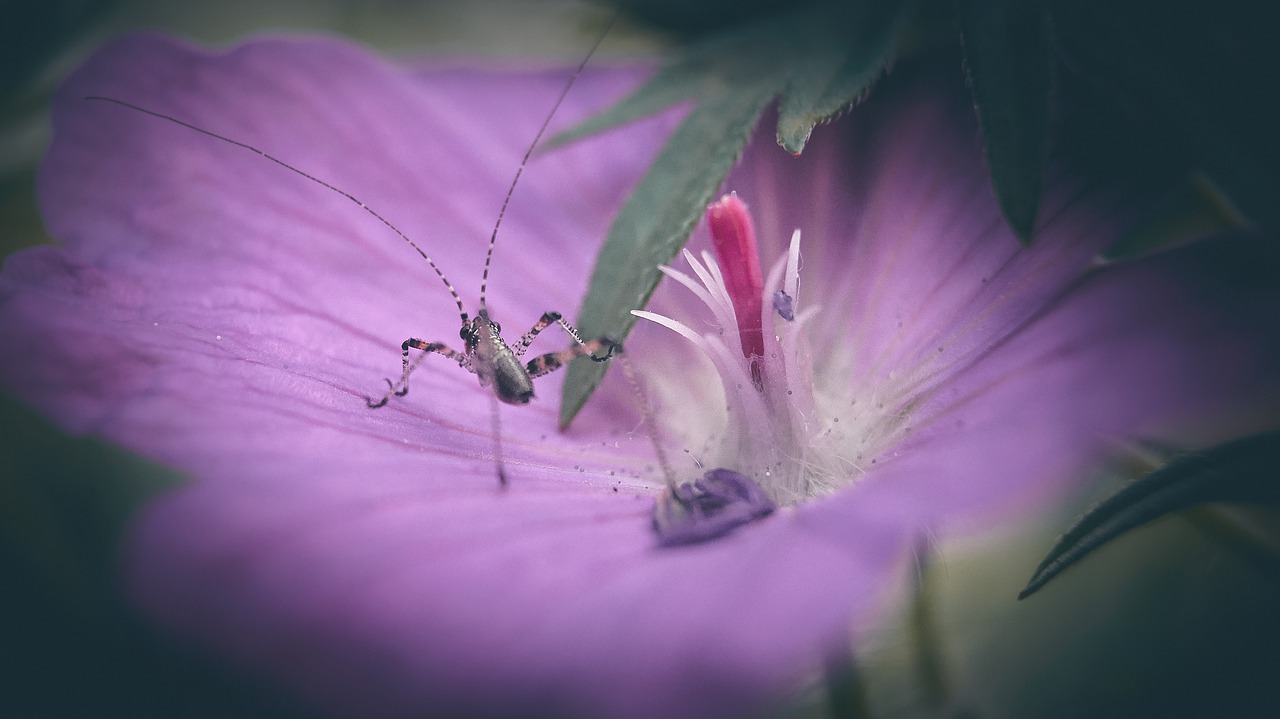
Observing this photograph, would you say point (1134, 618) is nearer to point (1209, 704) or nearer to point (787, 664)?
point (1209, 704)

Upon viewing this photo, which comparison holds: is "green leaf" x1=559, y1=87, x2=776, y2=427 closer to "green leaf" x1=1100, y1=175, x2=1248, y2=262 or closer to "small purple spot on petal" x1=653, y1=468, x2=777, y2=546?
"small purple spot on petal" x1=653, y1=468, x2=777, y2=546

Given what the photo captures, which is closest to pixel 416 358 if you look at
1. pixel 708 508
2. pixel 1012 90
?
pixel 708 508

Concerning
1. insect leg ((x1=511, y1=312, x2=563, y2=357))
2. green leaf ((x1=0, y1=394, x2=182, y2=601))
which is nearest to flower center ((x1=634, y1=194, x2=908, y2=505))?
insect leg ((x1=511, y1=312, x2=563, y2=357))

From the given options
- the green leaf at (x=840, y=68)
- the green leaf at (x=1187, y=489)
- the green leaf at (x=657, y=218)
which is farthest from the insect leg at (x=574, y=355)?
the green leaf at (x=1187, y=489)

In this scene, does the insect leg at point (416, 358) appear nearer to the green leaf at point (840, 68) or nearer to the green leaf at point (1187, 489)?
the green leaf at point (840, 68)

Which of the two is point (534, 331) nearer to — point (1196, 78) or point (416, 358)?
point (416, 358)

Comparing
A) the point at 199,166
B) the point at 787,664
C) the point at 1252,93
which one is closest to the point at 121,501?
the point at 199,166
